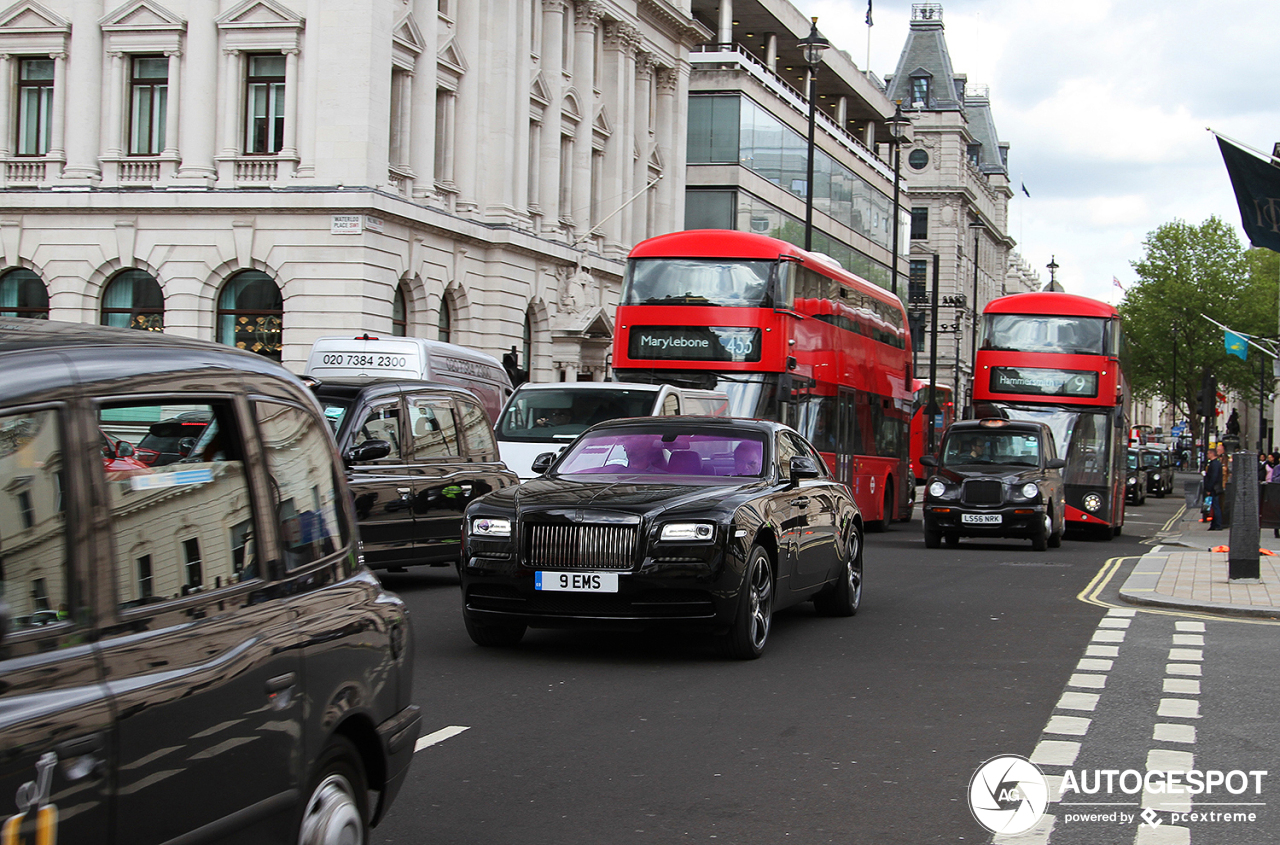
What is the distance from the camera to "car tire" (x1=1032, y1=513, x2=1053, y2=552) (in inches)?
908

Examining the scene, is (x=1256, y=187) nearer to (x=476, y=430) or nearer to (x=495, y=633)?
(x=476, y=430)

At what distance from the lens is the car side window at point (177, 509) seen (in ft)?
11.3

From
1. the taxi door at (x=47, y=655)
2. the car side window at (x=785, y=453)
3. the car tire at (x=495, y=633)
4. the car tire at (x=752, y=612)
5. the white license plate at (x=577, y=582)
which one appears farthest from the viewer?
the car side window at (x=785, y=453)

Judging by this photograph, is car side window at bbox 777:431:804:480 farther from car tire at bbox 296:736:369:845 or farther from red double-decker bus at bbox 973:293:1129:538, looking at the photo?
red double-decker bus at bbox 973:293:1129:538

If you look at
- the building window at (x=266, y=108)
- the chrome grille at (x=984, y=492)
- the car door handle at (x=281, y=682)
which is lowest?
the chrome grille at (x=984, y=492)

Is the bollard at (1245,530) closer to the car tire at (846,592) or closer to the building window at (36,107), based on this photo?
the car tire at (846,592)

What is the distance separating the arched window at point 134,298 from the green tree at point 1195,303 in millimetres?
81075

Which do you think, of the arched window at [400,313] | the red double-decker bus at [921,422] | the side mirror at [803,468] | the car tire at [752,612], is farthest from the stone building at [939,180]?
the car tire at [752,612]

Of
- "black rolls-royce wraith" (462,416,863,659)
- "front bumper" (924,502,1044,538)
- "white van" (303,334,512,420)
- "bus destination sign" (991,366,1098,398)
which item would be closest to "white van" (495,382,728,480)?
"white van" (303,334,512,420)

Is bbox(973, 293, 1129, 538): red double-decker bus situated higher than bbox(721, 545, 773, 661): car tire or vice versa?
bbox(973, 293, 1129, 538): red double-decker bus

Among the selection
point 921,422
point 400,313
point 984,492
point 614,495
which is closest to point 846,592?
point 614,495

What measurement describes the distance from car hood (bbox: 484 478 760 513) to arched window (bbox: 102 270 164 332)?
29.2m

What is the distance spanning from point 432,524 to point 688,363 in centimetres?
912

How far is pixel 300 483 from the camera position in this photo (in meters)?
4.41
